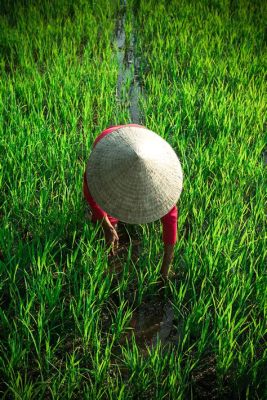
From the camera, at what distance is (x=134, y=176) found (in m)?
1.31

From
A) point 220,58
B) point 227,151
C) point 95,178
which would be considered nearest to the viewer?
point 95,178

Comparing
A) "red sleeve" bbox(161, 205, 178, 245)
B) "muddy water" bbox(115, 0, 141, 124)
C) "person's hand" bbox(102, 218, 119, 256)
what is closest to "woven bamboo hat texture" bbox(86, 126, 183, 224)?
"red sleeve" bbox(161, 205, 178, 245)

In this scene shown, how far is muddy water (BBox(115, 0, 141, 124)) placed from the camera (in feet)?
10.2

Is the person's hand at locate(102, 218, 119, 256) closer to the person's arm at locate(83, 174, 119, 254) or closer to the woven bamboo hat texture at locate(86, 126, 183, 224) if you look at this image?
the person's arm at locate(83, 174, 119, 254)

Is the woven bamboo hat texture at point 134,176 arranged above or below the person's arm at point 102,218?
above

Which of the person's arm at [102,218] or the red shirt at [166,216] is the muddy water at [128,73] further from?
the red shirt at [166,216]

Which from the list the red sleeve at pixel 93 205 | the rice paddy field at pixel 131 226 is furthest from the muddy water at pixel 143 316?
the red sleeve at pixel 93 205

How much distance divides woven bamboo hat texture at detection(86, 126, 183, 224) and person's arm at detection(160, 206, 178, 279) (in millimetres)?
187

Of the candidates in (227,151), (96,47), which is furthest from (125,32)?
(227,151)

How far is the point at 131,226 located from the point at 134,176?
965 mm

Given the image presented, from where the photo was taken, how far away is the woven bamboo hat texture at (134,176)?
1.32m

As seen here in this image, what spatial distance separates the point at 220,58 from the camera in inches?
139

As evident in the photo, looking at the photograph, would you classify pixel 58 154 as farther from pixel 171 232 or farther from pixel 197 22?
pixel 197 22

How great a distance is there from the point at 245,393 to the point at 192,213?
0.98 m
